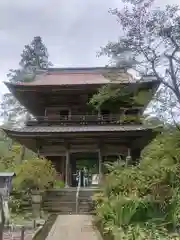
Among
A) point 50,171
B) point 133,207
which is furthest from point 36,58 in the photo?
point 133,207

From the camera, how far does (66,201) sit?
15.4 m

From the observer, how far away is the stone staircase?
1462 centimetres

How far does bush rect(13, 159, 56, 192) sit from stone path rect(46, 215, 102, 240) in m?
2.57

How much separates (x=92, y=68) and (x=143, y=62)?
11.6m

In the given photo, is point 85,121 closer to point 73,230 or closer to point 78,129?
point 78,129

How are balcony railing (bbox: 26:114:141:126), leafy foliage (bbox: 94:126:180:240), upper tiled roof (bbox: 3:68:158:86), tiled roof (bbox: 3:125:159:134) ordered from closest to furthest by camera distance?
leafy foliage (bbox: 94:126:180:240), tiled roof (bbox: 3:125:159:134), balcony railing (bbox: 26:114:141:126), upper tiled roof (bbox: 3:68:158:86)

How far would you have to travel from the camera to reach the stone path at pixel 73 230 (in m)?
8.46

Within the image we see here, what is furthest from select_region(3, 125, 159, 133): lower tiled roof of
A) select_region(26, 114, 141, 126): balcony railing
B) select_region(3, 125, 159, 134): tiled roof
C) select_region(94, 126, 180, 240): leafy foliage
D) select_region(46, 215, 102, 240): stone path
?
select_region(94, 126, 180, 240): leafy foliage

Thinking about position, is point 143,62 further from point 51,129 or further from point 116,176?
point 51,129

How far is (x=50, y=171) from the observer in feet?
49.7

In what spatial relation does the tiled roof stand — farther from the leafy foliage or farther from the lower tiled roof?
the leafy foliage

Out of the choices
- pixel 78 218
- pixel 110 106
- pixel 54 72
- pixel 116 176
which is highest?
pixel 54 72

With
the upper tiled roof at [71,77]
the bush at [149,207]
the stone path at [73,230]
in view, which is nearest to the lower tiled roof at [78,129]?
the upper tiled roof at [71,77]

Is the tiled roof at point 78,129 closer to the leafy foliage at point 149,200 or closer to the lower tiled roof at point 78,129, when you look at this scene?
the lower tiled roof at point 78,129
